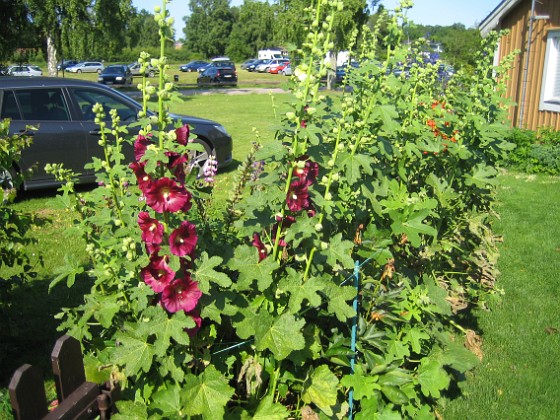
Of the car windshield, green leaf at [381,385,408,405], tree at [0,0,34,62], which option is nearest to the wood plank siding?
green leaf at [381,385,408,405]

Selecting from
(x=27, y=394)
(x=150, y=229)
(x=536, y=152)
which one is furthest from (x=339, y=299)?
(x=536, y=152)

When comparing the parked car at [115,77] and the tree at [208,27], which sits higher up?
the tree at [208,27]

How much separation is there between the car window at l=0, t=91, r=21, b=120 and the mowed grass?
261 inches

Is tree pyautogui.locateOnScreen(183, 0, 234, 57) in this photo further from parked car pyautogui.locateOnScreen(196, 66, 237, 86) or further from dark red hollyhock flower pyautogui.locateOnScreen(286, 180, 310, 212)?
dark red hollyhock flower pyautogui.locateOnScreen(286, 180, 310, 212)

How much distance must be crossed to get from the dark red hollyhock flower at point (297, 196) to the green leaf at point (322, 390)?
0.78 m

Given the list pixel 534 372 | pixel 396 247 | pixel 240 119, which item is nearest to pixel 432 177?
pixel 396 247

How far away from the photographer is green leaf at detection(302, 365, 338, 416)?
7.84ft

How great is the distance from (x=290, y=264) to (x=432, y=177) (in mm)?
1396

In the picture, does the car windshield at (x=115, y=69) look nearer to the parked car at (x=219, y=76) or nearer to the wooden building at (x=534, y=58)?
the parked car at (x=219, y=76)

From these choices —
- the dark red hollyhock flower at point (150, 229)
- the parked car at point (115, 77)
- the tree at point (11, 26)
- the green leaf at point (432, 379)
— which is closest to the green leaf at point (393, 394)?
the green leaf at point (432, 379)

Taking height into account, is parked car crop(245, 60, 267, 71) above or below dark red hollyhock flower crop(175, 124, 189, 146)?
below

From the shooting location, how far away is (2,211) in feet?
10.9

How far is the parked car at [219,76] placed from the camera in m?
40.0

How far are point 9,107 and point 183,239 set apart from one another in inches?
277
